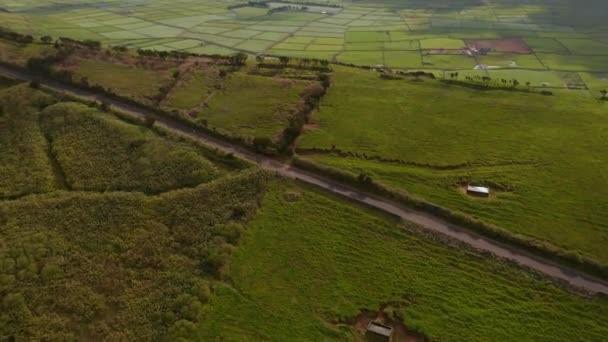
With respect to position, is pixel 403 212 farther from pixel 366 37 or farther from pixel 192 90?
pixel 366 37

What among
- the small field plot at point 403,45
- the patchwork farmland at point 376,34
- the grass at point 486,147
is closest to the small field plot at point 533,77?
the patchwork farmland at point 376,34

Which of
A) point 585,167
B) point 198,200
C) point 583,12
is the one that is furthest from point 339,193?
point 583,12

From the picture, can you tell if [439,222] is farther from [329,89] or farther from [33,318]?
[33,318]

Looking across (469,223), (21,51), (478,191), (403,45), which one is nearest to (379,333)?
(469,223)

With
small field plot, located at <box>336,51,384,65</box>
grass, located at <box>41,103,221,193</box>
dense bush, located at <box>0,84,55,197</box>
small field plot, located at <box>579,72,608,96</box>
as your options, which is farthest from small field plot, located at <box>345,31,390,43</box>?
dense bush, located at <box>0,84,55,197</box>

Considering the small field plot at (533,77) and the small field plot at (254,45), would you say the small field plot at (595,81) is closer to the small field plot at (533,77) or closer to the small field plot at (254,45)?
the small field plot at (533,77)

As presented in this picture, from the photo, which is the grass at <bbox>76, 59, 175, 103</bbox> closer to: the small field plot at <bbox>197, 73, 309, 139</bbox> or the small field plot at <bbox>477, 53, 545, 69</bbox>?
the small field plot at <bbox>197, 73, 309, 139</bbox>

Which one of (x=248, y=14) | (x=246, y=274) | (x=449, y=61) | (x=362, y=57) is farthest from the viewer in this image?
(x=248, y=14)
